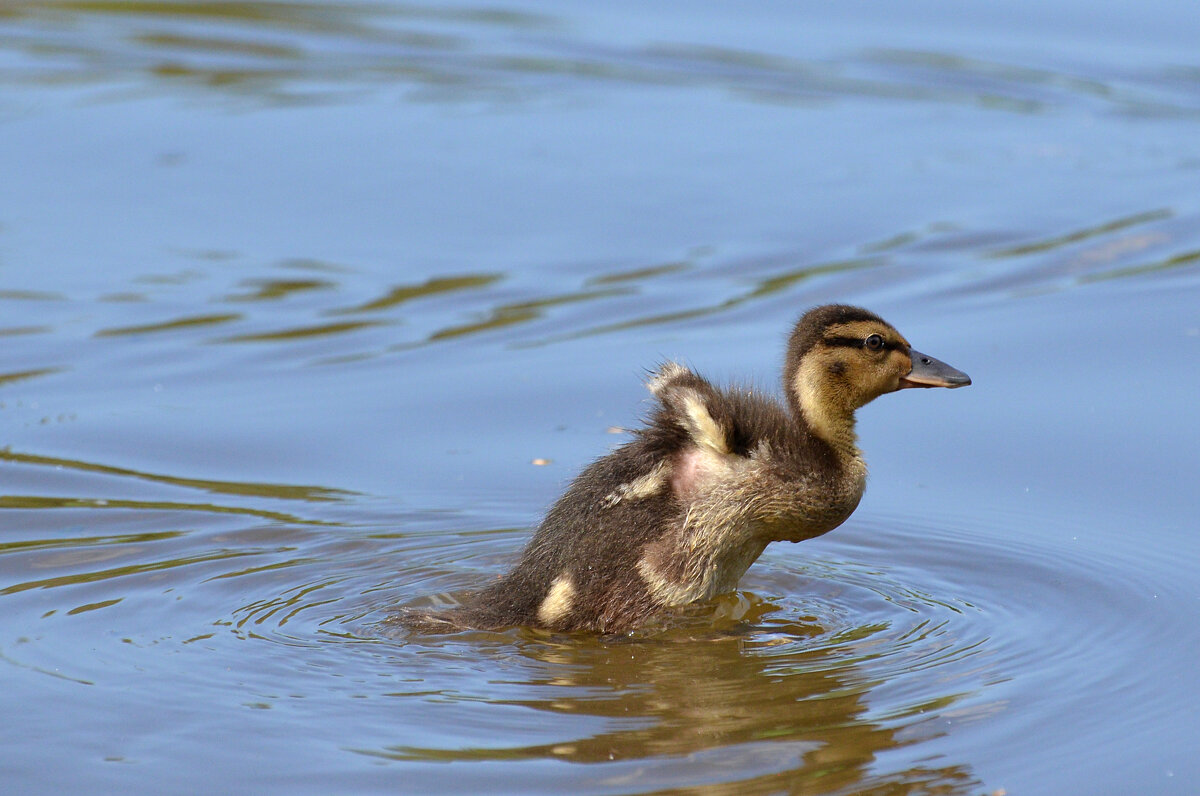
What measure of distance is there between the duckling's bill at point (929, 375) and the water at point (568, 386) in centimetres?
63

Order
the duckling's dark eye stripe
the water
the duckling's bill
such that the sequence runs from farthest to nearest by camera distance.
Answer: the duckling's bill → the duckling's dark eye stripe → the water

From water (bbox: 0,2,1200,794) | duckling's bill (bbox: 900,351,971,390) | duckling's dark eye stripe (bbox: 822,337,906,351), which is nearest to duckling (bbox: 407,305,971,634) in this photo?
water (bbox: 0,2,1200,794)

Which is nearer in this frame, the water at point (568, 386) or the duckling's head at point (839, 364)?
the water at point (568, 386)

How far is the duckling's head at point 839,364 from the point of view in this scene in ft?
21.8

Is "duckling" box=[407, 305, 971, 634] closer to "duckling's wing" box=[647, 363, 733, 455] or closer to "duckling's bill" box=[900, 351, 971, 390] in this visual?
"duckling's wing" box=[647, 363, 733, 455]

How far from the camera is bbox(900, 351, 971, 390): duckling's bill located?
6.81 m

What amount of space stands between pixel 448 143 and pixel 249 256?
3336 mm

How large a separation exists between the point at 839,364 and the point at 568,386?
8.61 feet

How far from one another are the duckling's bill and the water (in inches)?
24.9

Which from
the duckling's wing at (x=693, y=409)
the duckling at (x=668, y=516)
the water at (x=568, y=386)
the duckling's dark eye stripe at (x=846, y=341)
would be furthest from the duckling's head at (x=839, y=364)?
the water at (x=568, y=386)

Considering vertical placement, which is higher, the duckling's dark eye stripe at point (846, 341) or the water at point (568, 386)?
the duckling's dark eye stripe at point (846, 341)

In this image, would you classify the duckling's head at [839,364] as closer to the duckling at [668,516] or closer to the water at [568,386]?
the duckling at [668,516]

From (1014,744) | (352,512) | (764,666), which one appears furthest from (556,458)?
(1014,744)

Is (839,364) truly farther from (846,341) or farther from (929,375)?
(929,375)
